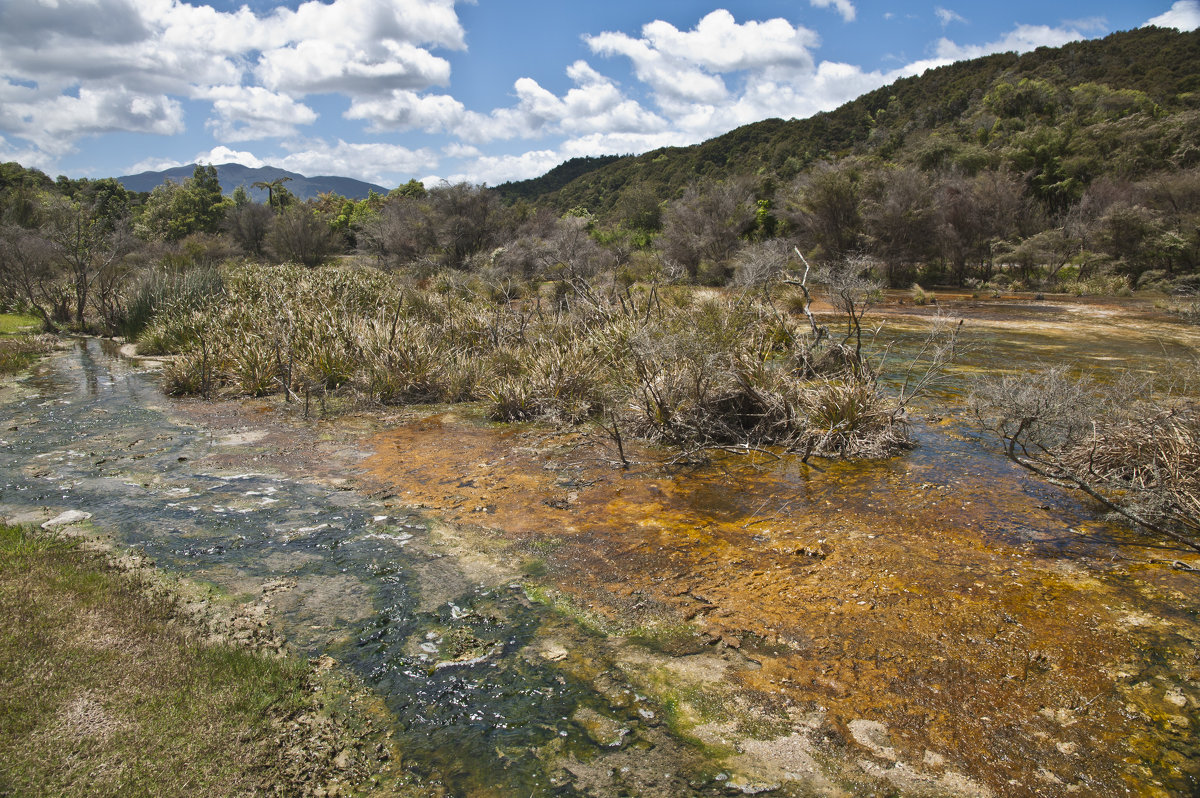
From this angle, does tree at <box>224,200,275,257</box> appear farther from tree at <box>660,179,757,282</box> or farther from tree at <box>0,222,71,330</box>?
tree at <box>660,179,757,282</box>

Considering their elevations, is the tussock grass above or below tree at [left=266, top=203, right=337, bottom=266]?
below

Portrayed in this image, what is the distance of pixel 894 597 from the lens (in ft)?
12.7

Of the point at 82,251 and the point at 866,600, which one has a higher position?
the point at 82,251

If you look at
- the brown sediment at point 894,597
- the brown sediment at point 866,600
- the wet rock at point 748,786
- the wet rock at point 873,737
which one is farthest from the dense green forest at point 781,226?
the wet rock at point 748,786

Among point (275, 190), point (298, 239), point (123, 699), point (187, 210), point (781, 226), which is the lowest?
point (123, 699)

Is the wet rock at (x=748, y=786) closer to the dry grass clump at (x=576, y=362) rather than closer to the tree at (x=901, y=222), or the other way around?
the dry grass clump at (x=576, y=362)

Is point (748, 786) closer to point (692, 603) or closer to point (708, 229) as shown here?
point (692, 603)

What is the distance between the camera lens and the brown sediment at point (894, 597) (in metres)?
2.77

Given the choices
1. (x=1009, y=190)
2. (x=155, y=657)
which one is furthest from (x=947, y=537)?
(x=1009, y=190)

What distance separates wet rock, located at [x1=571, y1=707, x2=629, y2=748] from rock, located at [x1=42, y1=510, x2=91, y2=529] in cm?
440

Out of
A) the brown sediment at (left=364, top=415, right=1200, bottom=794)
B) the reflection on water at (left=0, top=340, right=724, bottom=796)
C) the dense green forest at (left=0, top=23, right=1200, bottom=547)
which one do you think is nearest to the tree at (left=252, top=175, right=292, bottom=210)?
the dense green forest at (left=0, top=23, right=1200, bottom=547)

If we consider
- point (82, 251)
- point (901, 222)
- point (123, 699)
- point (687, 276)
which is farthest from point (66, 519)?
point (901, 222)

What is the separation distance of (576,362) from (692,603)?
4996mm

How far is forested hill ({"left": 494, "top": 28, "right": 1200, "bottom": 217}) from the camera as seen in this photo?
2975 cm
